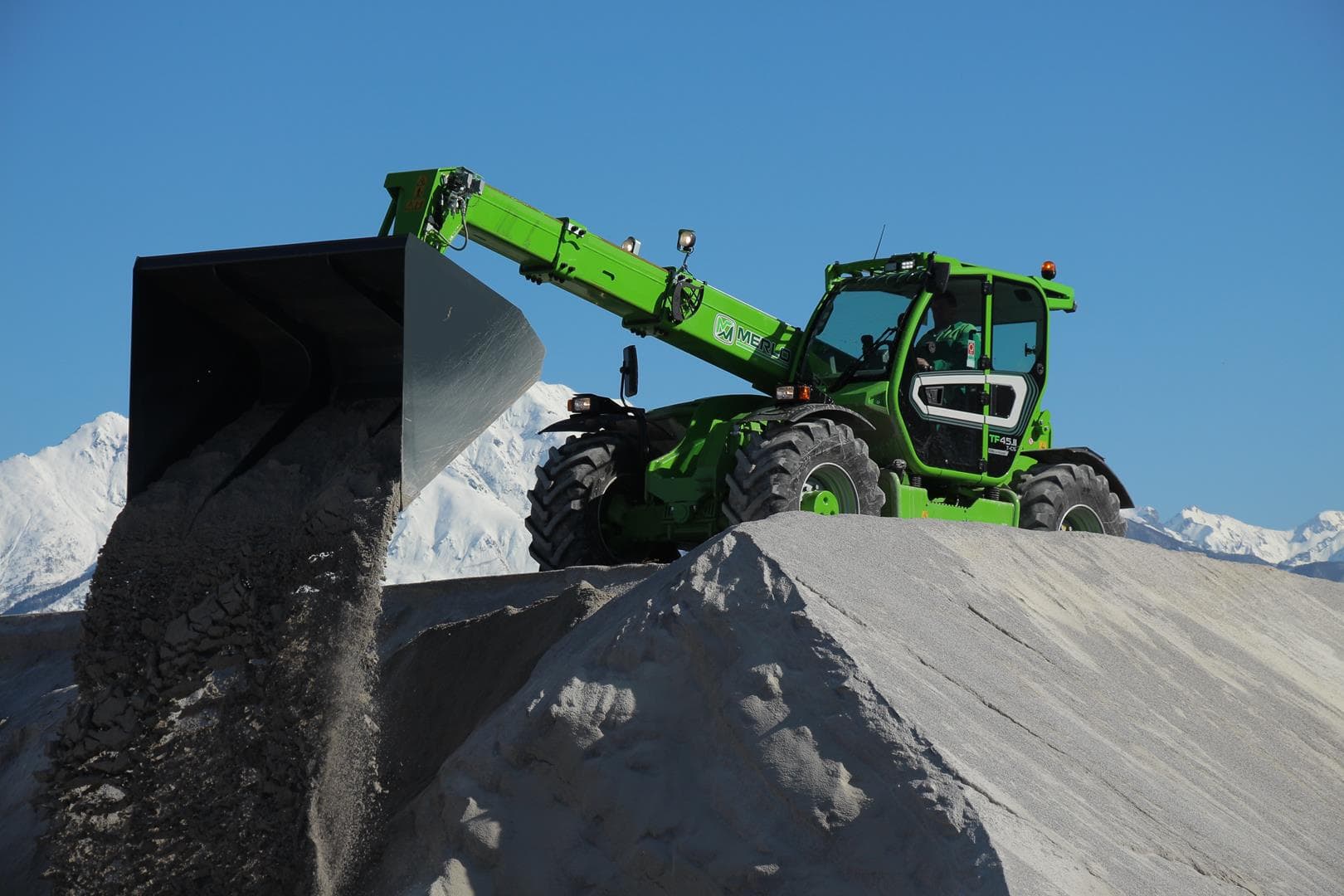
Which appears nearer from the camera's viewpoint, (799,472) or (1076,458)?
(799,472)

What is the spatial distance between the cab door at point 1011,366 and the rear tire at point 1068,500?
0.41 meters

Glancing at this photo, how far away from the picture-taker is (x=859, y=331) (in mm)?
10250

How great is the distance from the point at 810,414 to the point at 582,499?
1.60m

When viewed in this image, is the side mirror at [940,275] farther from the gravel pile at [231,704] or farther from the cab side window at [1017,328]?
the gravel pile at [231,704]

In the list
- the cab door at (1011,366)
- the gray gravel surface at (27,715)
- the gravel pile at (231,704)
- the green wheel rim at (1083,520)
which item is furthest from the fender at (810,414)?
the gray gravel surface at (27,715)

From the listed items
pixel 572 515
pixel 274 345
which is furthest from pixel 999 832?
pixel 572 515

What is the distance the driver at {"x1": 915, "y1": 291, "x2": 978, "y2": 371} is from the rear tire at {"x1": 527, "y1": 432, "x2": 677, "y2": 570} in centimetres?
210

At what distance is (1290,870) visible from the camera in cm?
494

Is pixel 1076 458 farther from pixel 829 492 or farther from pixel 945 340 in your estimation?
pixel 829 492

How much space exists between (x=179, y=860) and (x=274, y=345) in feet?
7.53

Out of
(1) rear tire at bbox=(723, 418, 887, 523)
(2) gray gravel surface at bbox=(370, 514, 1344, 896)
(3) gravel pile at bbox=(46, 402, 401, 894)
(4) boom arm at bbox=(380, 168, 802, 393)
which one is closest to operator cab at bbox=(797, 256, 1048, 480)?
(4) boom arm at bbox=(380, 168, 802, 393)

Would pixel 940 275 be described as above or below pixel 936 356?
above

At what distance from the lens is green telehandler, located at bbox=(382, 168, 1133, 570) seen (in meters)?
8.86

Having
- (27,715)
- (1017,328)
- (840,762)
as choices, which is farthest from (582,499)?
(840,762)
